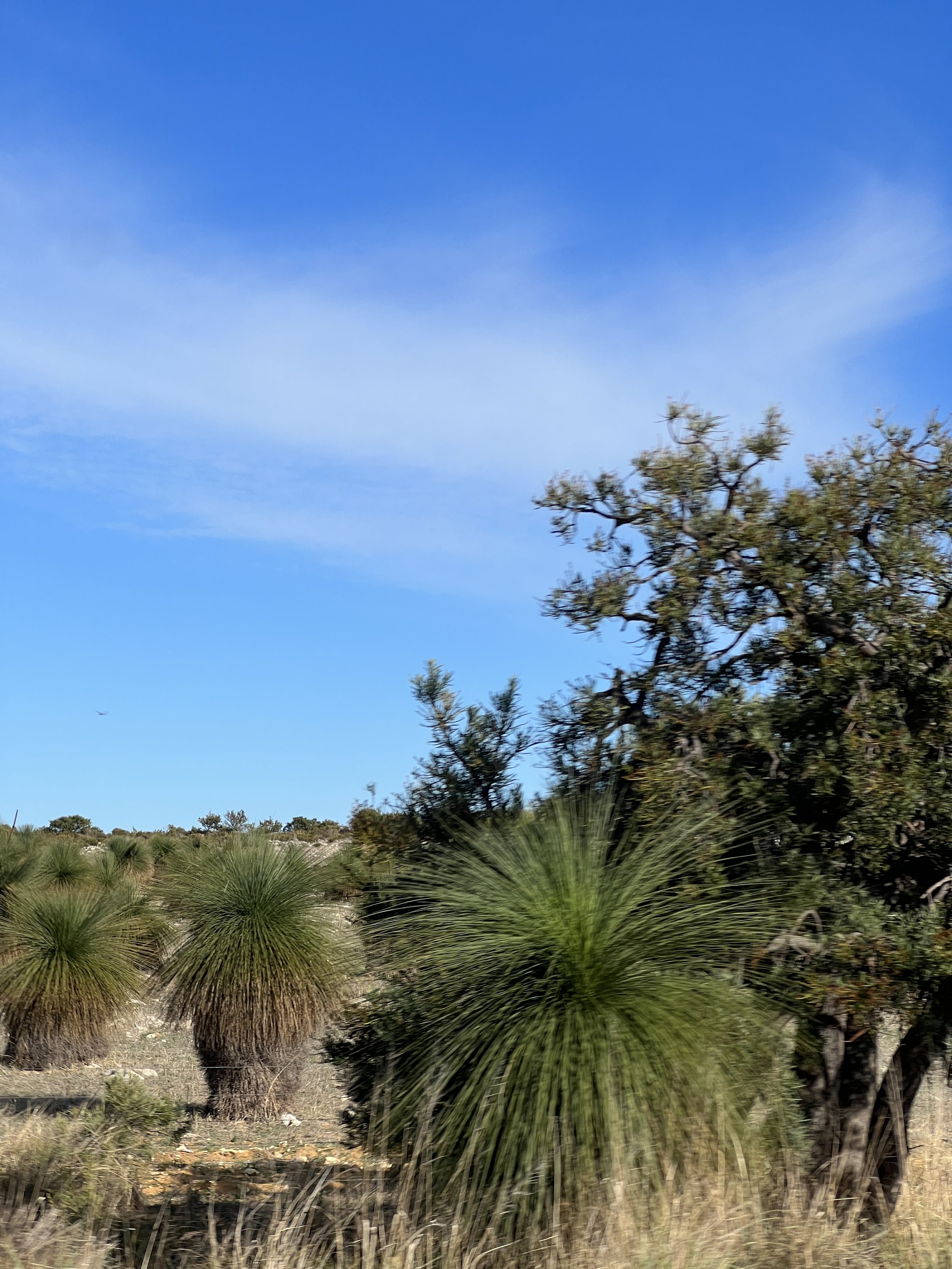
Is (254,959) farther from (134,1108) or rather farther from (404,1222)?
(404,1222)

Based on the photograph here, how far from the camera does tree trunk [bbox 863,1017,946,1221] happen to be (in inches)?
250

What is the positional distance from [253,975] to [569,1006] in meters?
8.63

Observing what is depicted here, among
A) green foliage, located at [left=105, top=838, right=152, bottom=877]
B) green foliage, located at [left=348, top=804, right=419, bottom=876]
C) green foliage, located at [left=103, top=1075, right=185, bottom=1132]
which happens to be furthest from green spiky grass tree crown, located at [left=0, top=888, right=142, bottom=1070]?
green foliage, located at [left=105, top=838, right=152, bottom=877]

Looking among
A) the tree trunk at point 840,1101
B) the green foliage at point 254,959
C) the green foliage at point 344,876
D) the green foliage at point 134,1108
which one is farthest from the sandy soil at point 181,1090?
the tree trunk at point 840,1101

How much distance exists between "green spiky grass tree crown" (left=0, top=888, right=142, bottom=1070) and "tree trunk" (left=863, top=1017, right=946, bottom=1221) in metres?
11.5

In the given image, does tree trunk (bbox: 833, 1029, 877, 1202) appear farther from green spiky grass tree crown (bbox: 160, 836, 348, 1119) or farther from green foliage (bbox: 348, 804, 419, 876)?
green spiky grass tree crown (bbox: 160, 836, 348, 1119)

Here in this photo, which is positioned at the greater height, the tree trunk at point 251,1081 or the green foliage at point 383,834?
the green foliage at point 383,834

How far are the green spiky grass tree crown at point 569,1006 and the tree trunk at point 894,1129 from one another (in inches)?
52.8

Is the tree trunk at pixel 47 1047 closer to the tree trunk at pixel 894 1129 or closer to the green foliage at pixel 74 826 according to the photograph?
the tree trunk at pixel 894 1129

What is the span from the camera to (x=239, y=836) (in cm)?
1473

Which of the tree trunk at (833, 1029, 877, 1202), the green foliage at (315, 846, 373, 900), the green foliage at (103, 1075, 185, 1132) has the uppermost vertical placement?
the green foliage at (315, 846, 373, 900)

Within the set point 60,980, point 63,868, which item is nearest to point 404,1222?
point 60,980

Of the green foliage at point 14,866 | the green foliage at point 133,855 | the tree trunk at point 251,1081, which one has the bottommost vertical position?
the tree trunk at point 251,1081

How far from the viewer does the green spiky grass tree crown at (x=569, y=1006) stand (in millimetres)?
5047
